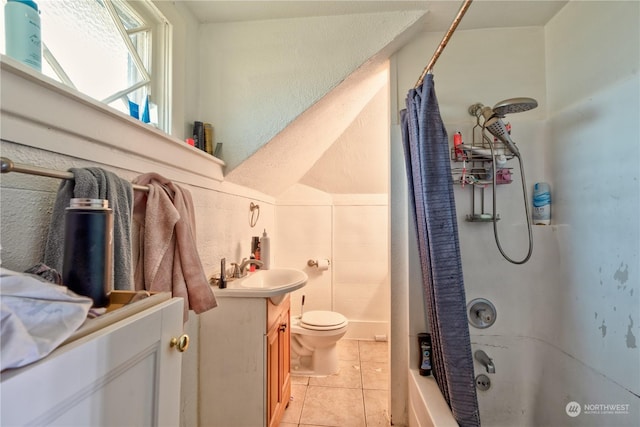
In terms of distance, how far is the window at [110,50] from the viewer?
82 centimetres

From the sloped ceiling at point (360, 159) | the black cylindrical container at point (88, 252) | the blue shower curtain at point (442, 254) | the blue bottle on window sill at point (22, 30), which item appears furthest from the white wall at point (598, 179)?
the blue bottle on window sill at point (22, 30)

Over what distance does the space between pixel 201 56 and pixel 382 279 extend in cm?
255

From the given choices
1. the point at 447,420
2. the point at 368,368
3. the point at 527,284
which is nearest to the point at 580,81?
the point at 527,284

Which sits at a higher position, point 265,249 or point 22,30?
point 22,30

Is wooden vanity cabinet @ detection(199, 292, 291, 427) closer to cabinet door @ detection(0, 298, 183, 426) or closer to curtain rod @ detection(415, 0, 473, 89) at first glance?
cabinet door @ detection(0, 298, 183, 426)

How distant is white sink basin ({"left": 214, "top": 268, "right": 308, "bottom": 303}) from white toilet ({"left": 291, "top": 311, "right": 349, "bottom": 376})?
0.51m

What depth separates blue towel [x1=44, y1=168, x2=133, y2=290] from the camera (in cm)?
57

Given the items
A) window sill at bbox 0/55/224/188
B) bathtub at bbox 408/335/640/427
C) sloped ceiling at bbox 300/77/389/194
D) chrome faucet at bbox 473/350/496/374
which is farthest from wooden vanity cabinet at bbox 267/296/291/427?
sloped ceiling at bbox 300/77/389/194

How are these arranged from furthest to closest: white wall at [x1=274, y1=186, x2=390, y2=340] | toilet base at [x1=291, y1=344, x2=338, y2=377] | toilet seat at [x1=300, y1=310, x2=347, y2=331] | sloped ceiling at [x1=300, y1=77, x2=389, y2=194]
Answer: white wall at [x1=274, y1=186, x2=390, y2=340] → sloped ceiling at [x1=300, y1=77, x2=389, y2=194] → toilet base at [x1=291, y1=344, x2=338, y2=377] → toilet seat at [x1=300, y1=310, x2=347, y2=331]

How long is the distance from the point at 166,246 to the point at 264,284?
1.02m

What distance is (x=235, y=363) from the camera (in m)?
Result: 1.28

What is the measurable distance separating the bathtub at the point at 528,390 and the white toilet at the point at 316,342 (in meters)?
0.71

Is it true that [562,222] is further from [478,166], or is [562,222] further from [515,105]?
[515,105]

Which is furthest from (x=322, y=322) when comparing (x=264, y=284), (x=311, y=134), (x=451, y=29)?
(x=451, y=29)
